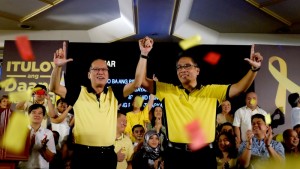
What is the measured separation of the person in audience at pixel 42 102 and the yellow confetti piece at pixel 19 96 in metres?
0.09

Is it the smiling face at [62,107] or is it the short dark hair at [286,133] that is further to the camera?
the smiling face at [62,107]

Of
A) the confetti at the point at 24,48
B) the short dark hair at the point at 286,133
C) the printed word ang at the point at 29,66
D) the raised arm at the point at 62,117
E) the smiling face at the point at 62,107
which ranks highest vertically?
the confetti at the point at 24,48

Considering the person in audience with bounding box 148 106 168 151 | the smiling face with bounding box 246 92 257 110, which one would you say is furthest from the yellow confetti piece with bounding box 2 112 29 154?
the smiling face with bounding box 246 92 257 110

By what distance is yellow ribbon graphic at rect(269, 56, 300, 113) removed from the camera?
4559 millimetres

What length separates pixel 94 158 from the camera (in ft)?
10.8

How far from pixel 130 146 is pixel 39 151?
3.45ft

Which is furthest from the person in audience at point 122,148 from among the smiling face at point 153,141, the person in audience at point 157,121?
the person in audience at point 157,121

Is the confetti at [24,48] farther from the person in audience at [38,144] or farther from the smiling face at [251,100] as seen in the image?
the smiling face at [251,100]

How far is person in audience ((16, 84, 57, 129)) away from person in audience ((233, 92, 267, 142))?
7.67ft

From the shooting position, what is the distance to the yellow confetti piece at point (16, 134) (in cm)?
264

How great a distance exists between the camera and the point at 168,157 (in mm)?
3291

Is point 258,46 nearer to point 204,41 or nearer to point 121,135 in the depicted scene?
point 204,41

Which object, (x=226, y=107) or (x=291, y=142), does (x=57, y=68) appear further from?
(x=291, y=142)

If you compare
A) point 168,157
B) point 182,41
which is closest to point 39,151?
point 168,157
